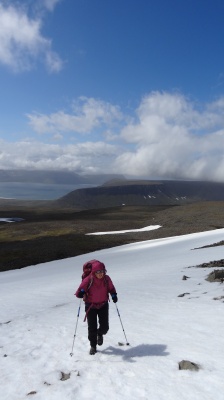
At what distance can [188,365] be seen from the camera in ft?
29.0

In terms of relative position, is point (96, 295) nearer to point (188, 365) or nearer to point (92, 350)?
point (92, 350)

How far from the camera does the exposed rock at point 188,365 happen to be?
8781mm

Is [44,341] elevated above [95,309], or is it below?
below

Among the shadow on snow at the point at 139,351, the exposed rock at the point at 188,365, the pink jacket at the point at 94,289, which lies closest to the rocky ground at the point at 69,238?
the pink jacket at the point at 94,289

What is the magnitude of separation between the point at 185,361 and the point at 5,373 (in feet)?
Result: 17.6

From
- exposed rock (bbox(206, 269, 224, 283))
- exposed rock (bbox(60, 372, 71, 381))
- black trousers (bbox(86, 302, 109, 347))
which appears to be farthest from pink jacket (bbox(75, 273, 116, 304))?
exposed rock (bbox(206, 269, 224, 283))

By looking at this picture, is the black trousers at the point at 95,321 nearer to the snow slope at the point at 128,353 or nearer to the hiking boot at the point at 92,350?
the hiking boot at the point at 92,350

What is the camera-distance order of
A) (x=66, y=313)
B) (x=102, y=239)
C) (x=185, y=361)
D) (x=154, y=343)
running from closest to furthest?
1. (x=185, y=361)
2. (x=154, y=343)
3. (x=66, y=313)
4. (x=102, y=239)

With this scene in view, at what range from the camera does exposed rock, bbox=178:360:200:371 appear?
8.78 m

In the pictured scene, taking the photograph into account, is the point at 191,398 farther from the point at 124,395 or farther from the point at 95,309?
the point at 95,309

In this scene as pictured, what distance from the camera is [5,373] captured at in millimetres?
9766

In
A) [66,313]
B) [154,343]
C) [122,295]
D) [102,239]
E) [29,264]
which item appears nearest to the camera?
Answer: [154,343]

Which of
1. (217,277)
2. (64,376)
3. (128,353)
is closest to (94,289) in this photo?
(128,353)

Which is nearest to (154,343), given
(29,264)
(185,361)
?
(185,361)
